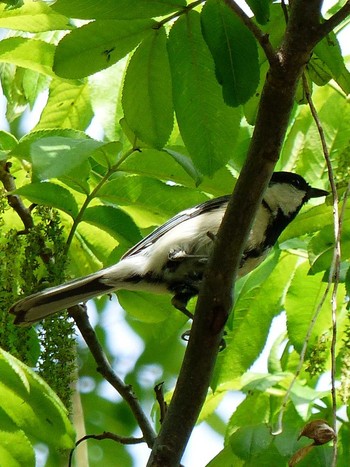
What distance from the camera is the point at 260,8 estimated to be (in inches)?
78.1

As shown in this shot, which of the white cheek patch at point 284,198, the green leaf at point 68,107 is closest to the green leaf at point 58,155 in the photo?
the green leaf at point 68,107

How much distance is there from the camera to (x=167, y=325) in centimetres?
289

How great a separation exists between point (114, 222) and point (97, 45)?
57cm

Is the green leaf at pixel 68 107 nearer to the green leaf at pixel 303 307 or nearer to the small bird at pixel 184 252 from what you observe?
the small bird at pixel 184 252

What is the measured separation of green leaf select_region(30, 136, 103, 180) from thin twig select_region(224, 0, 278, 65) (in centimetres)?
50

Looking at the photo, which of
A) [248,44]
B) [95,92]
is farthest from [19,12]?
[248,44]

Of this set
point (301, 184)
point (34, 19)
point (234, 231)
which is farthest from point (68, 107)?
point (234, 231)

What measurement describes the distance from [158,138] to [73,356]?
0.62m

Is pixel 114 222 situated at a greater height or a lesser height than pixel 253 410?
greater

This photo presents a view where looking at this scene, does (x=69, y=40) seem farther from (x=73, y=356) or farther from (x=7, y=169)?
(x=73, y=356)

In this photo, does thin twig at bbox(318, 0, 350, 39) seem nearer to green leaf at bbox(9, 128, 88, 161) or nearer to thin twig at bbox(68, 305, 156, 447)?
green leaf at bbox(9, 128, 88, 161)

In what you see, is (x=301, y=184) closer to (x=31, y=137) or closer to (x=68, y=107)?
(x=68, y=107)

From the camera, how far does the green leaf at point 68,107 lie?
2904 mm

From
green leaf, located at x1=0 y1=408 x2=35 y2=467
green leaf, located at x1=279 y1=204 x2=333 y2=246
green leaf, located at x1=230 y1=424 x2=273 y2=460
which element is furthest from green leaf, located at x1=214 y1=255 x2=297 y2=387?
green leaf, located at x1=0 y1=408 x2=35 y2=467
